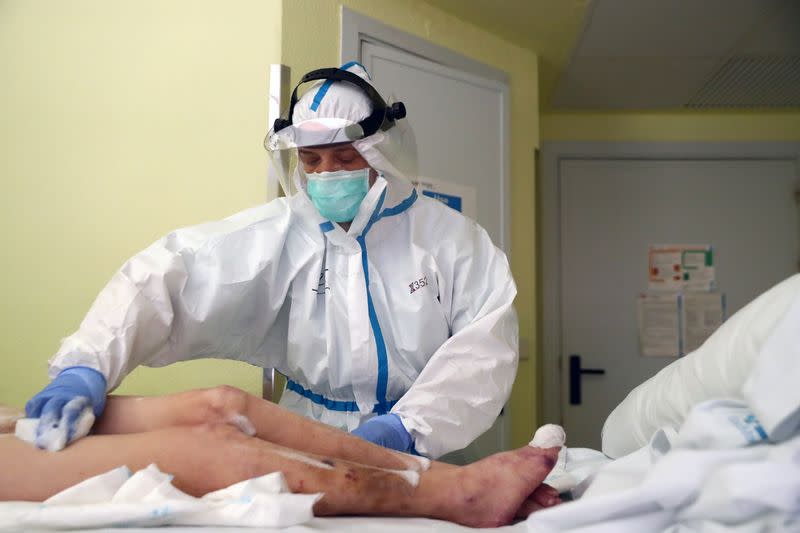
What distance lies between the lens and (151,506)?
2.74 ft

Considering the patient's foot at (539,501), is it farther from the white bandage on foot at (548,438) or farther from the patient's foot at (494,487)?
the white bandage on foot at (548,438)

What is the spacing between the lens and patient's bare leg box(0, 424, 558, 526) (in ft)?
3.26

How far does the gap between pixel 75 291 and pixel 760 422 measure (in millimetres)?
1975

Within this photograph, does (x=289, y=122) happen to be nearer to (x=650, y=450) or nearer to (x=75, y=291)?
(x=75, y=291)

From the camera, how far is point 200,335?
1547 millimetres

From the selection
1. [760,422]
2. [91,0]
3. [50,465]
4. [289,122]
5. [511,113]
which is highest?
[91,0]

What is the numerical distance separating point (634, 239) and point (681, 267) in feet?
0.93

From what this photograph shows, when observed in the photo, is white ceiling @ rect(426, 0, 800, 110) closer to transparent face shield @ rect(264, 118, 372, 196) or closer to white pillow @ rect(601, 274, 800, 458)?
transparent face shield @ rect(264, 118, 372, 196)

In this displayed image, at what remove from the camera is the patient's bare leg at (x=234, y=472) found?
0.99 metres

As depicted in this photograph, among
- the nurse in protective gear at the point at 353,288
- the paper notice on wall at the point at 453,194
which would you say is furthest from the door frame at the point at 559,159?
the nurse in protective gear at the point at 353,288

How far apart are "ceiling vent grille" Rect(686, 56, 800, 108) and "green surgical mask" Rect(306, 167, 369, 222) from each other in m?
2.21

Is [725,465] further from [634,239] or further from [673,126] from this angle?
[673,126]

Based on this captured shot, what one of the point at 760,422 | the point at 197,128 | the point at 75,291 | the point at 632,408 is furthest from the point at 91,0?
the point at 760,422

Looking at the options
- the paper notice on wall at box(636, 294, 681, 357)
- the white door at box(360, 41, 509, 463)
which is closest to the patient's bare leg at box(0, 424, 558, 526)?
the white door at box(360, 41, 509, 463)
